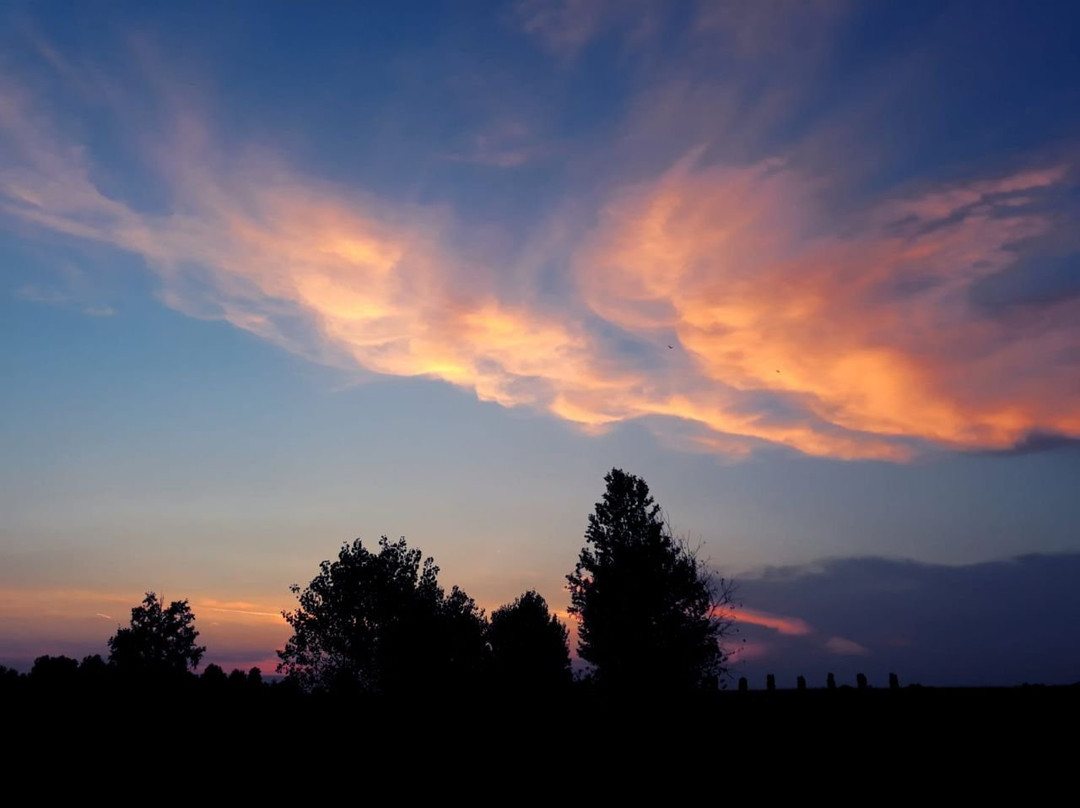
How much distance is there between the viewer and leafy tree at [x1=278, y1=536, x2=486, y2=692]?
224ft

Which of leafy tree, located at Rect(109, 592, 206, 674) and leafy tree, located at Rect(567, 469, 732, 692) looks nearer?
leafy tree, located at Rect(567, 469, 732, 692)

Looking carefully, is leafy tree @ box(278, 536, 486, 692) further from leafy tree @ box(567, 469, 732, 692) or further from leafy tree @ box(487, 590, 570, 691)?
leafy tree @ box(567, 469, 732, 692)

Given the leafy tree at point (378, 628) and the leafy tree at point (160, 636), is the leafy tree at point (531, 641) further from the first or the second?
the leafy tree at point (160, 636)

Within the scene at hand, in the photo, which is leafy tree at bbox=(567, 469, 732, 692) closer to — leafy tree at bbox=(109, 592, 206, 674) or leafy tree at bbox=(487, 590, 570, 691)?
leafy tree at bbox=(487, 590, 570, 691)

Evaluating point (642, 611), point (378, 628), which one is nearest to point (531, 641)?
point (378, 628)

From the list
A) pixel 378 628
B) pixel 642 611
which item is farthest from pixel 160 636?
pixel 642 611

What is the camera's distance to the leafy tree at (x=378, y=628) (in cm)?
6819

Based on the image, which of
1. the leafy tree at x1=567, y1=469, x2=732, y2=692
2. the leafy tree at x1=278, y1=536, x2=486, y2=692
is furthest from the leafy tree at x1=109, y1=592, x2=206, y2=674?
the leafy tree at x1=567, y1=469, x2=732, y2=692

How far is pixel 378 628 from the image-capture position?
71812 mm

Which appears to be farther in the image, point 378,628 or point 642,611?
point 378,628

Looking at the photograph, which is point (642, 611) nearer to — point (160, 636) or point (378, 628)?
point (378, 628)

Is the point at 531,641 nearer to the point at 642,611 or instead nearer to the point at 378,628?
the point at 378,628

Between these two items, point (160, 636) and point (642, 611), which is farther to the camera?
point (160, 636)

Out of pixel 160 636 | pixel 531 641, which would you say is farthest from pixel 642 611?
pixel 160 636
